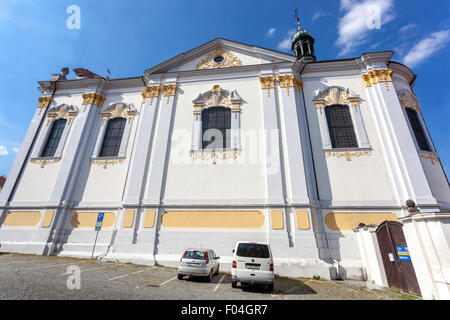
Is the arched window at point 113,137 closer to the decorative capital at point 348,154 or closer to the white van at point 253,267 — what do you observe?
the white van at point 253,267

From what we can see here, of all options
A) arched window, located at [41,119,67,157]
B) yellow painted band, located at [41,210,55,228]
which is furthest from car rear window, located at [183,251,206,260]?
arched window, located at [41,119,67,157]

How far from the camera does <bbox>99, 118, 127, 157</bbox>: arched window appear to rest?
47.3 ft

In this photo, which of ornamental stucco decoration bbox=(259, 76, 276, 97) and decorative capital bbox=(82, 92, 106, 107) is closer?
ornamental stucco decoration bbox=(259, 76, 276, 97)

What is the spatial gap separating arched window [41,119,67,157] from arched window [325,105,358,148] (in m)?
19.4

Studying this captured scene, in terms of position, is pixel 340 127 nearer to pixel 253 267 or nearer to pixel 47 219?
pixel 253 267

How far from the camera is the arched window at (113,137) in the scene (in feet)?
47.3

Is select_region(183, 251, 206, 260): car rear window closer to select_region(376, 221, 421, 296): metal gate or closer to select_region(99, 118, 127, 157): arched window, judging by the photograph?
select_region(376, 221, 421, 296): metal gate

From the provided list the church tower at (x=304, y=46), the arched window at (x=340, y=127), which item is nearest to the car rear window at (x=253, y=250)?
the arched window at (x=340, y=127)

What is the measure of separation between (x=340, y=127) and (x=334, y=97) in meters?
2.25

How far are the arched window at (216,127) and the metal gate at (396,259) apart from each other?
8.74 metres

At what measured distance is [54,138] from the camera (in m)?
15.4

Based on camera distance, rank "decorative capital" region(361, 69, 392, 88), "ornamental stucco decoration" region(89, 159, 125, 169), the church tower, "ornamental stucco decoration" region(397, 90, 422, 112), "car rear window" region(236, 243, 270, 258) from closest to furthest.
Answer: "car rear window" region(236, 243, 270, 258)
"ornamental stucco decoration" region(397, 90, 422, 112)
"decorative capital" region(361, 69, 392, 88)
"ornamental stucco decoration" region(89, 159, 125, 169)
the church tower

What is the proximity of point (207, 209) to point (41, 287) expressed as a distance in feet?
23.5

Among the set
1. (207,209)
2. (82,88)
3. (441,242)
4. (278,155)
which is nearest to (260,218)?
(207,209)
